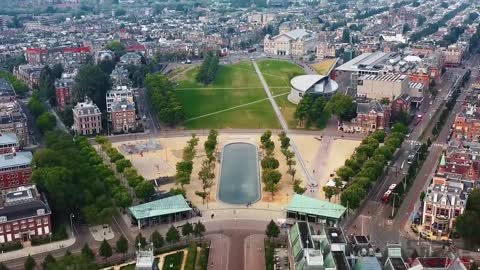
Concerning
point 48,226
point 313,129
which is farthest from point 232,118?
point 48,226

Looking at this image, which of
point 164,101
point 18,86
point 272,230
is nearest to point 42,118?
point 164,101

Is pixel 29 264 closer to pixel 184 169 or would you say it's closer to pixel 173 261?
pixel 173 261

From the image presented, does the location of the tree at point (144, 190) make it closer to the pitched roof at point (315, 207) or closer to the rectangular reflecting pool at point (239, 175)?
the rectangular reflecting pool at point (239, 175)

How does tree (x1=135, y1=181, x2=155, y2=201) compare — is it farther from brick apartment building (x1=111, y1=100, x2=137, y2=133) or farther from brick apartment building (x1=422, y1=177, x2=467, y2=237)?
brick apartment building (x1=111, y1=100, x2=137, y2=133)

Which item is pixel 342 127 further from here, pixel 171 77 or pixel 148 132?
pixel 171 77

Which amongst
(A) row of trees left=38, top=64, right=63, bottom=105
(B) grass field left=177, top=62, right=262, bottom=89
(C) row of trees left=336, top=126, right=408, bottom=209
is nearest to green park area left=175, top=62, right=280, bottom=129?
(B) grass field left=177, top=62, right=262, bottom=89
